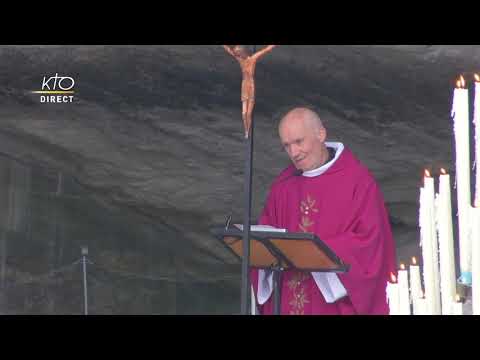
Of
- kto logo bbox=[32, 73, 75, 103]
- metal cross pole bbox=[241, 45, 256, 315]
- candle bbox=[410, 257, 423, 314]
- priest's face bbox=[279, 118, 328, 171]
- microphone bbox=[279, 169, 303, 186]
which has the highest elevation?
kto logo bbox=[32, 73, 75, 103]

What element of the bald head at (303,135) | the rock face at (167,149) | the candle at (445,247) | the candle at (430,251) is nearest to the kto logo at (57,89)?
the rock face at (167,149)

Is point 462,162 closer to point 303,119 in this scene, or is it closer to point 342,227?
point 342,227

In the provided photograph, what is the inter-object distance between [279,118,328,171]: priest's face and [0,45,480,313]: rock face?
0.36 meters

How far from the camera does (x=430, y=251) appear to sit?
3.72 m

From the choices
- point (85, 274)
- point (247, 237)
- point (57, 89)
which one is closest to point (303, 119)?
point (57, 89)

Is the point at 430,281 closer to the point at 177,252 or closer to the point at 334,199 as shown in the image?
the point at 334,199

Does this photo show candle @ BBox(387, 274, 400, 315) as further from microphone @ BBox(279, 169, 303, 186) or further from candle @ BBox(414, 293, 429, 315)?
microphone @ BBox(279, 169, 303, 186)

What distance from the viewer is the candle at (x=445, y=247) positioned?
349 centimetres

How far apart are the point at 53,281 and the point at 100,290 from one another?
373mm

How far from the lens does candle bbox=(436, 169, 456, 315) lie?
11.5ft

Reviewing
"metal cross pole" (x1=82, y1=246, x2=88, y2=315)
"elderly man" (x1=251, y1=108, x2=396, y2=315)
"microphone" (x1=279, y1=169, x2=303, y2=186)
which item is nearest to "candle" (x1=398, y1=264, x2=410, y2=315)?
"elderly man" (x1=251, y1=108, x2=396, y2=315)

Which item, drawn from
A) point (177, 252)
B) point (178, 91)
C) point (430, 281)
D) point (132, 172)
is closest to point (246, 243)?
point (430, 281)

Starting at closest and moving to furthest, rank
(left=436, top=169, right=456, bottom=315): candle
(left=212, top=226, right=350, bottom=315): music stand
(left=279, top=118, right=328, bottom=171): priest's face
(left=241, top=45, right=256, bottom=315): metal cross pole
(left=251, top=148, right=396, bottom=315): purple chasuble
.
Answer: (left=436, top=169, right=456, bottom=315): candle, (left=241, top=45, right=256, bottom=315): metal cross pole, (left=212, top=226, right=350, bottom=315): music stand, (left=251, top=148, right=396, bottom=315): purple chasuble, (left=279, top=118, right=328, bottom=171): priest's face

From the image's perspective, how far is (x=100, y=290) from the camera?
8375 millimetres
